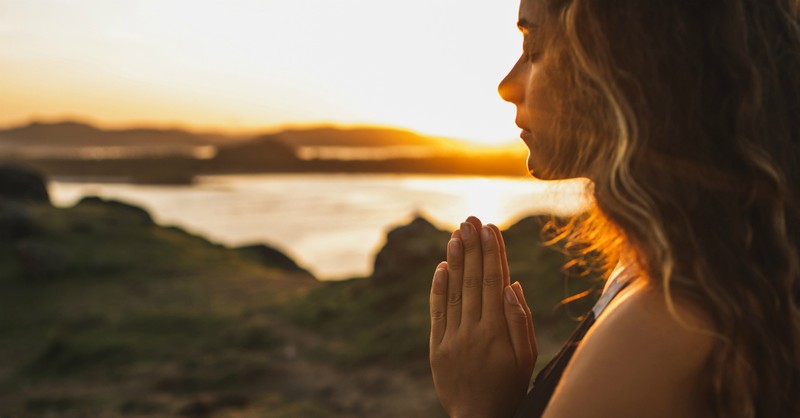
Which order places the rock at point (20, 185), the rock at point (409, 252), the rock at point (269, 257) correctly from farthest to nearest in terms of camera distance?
the rock at point (20, 185) < the rock at point (269, 257) < the rock at point (409, 252)

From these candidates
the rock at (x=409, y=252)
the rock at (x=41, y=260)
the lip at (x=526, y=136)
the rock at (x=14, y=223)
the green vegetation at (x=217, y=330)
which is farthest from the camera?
the rock at (x=14, y=223)

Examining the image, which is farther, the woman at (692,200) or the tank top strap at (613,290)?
the tank top strap at (613,290)

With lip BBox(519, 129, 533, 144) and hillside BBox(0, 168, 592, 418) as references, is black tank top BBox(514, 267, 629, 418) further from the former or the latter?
hillside BBox(0, 168, 592, 418)

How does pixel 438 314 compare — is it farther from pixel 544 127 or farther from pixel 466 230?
pixel 544 127

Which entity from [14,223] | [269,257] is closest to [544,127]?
[14,223]

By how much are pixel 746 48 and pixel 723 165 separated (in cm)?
24

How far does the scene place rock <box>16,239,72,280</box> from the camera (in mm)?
16297

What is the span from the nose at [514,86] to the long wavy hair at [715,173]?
0.85 feet

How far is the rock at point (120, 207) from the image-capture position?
2485 centimetres

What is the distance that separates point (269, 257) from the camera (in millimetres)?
22141

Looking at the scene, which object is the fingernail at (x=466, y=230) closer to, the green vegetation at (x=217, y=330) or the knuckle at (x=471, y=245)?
the knuckle at (x=471, y=245)

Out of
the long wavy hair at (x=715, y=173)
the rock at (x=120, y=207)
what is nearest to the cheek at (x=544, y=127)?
the long wavy hair at (x=715, y=173)

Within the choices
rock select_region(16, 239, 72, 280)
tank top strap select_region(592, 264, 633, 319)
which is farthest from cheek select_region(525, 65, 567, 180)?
rock select_region(16, 239, 72, 280)

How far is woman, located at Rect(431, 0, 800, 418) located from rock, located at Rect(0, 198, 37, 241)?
66.5ft
